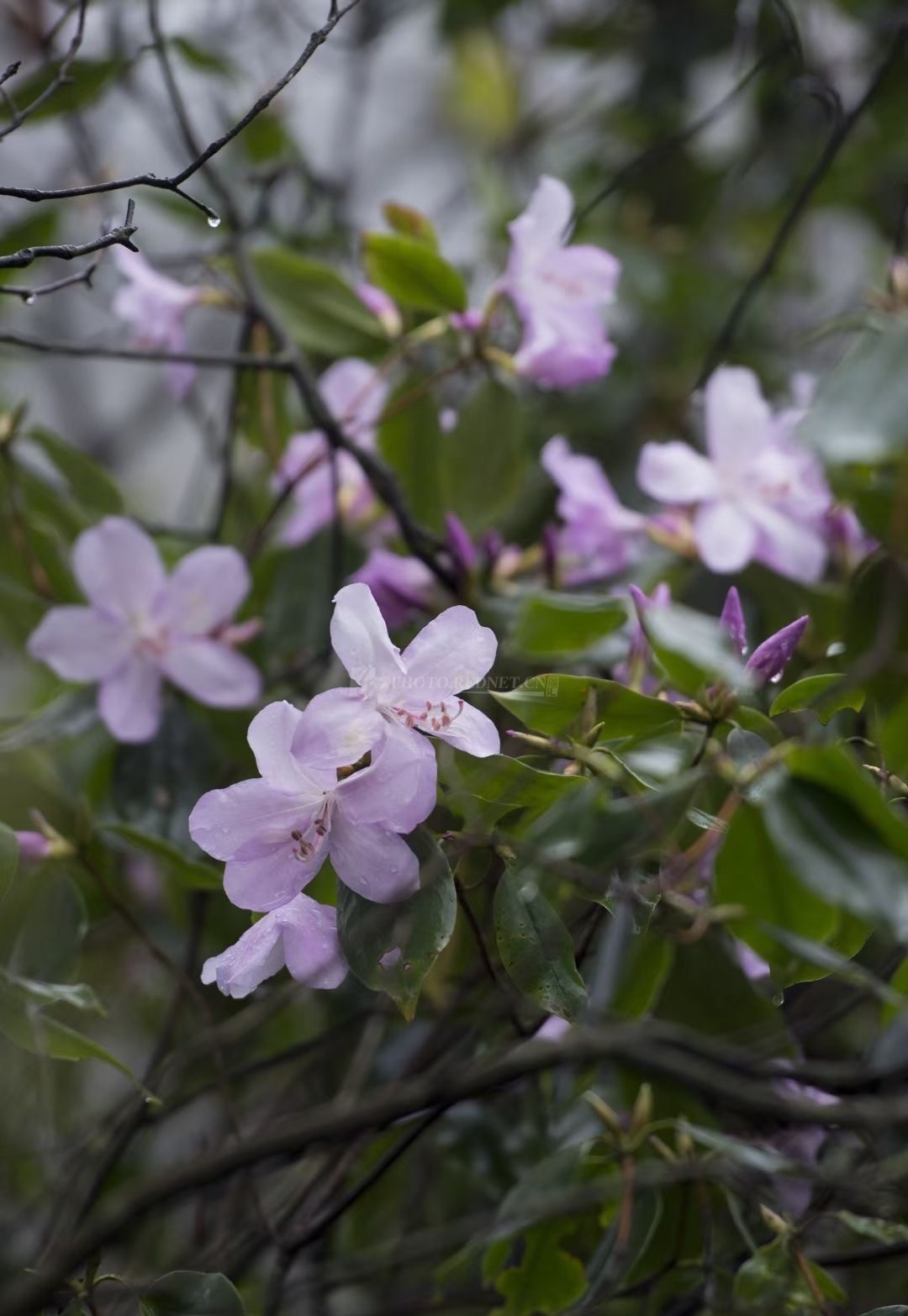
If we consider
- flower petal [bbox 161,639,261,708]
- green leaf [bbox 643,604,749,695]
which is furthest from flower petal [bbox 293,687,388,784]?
flower petal [bbox 161,639,261,708]

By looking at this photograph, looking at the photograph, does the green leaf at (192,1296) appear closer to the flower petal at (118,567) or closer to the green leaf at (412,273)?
the flower petal at (118,567)

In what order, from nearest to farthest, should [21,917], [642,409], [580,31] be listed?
[21,917], [642,409], [580,31]

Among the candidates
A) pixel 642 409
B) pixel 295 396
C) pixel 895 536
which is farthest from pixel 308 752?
pixel 642 409

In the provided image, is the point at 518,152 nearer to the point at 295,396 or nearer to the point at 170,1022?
the point at 295,396

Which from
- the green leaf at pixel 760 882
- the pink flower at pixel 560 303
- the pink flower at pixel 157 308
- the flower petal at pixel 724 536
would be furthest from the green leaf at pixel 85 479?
the green leaf at pixel 760 882

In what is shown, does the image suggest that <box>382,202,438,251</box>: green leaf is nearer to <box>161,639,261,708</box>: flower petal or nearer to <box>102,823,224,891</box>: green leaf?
<box>161,639,261,708</box>: flower petal
